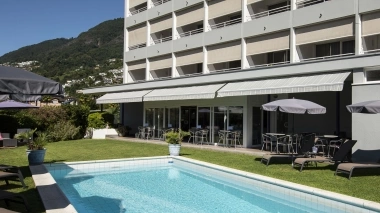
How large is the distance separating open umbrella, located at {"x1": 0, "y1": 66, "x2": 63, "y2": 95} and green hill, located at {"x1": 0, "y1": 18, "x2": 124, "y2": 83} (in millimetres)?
73737

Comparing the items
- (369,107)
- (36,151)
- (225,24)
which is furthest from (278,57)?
(36,151)

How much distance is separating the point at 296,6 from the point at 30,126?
23.6 metres

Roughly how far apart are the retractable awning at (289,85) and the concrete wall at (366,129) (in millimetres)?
1000

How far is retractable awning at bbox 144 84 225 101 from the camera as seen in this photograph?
80.3 ft

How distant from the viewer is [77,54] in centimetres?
9494

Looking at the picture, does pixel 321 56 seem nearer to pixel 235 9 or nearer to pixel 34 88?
pixel 235 9

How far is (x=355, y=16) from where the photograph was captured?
19250 millimetres

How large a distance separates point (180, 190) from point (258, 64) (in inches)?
642

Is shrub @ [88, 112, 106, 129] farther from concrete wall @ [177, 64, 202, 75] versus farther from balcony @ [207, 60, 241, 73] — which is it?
balcony @ [207, 60, 241, 73]

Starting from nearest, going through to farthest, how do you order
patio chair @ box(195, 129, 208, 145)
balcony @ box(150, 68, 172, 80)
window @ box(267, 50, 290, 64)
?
window @ box(267, 50, 290, 64) < patio chair @ box(195, 129, 208, 145) < balcony @ box(150, 68, 172, 80)

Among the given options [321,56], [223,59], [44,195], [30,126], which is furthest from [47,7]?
[44,195]

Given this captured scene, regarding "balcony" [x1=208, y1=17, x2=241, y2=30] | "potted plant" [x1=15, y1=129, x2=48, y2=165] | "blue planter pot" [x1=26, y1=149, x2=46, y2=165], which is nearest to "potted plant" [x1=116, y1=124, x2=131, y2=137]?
"balcony" [x1=208, y1=17, x2=241, y2=30]

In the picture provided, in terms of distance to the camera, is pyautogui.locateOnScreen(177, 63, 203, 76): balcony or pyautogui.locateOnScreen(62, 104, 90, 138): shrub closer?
pyautogui.locateOnScreen(62, 104, 90, 138): shrub

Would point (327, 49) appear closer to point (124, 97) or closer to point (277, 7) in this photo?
point (277, 7)
